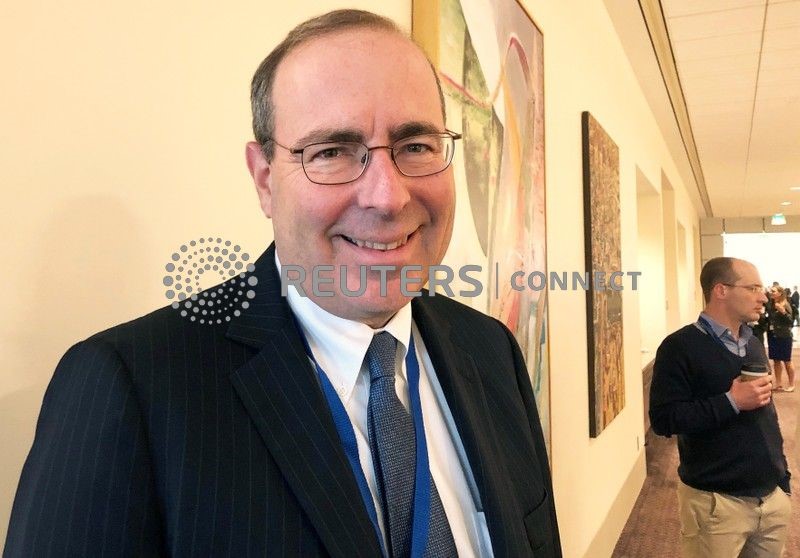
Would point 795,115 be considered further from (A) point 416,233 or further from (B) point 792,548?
(A) point 416,233

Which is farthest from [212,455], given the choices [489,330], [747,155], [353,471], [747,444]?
[747,155]

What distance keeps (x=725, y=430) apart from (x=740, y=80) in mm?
3622

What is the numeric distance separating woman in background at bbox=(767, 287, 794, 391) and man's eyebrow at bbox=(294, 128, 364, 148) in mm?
8670

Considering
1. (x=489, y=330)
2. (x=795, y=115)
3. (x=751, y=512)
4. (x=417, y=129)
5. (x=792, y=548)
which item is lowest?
(x=792, y=548)

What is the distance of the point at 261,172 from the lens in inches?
33.3

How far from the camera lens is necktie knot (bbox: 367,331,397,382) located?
84 cm

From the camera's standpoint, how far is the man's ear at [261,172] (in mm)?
837

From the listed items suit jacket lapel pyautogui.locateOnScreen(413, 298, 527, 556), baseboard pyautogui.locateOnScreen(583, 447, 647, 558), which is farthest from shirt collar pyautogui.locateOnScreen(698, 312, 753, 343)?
suit jacket lapel pyautogui.locateOnScreen(413, 298, 527, 556)

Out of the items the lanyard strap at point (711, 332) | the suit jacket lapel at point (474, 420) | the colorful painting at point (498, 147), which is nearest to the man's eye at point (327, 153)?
the suit jacket lapel at point (474, 420)

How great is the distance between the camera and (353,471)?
738 mm

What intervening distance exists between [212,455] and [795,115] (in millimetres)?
6944

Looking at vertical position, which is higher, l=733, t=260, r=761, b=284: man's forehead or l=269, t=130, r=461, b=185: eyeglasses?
l=269, t=130, r=461, b=185: eyeglasses

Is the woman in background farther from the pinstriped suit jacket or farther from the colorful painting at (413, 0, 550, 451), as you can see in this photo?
the pinstriped suit jacket

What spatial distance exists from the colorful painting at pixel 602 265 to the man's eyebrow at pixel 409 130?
2.38 meters
